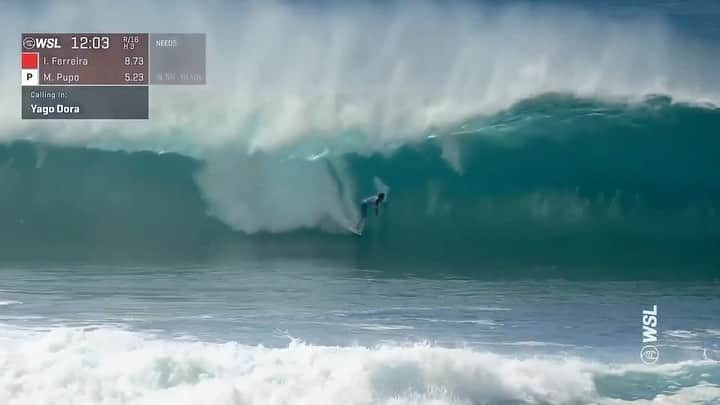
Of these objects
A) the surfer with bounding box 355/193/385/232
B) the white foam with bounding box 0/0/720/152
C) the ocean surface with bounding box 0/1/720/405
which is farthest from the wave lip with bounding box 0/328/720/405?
the white foam with bounding box 0/0/720/152

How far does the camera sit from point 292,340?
4.05 meters

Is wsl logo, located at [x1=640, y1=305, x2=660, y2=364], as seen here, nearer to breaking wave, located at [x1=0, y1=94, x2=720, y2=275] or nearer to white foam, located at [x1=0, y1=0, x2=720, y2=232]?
breaking wave, located at [x1=0, y1=94, x2=720, y2=275]

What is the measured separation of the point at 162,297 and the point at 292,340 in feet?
2.28

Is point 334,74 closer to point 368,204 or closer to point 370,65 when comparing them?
point 370,65

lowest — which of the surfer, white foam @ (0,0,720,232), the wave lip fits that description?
the wave lip

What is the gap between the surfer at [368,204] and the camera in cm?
437

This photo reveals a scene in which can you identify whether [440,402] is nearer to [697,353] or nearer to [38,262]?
[697,353]

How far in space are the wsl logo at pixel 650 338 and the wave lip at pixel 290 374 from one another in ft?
0.20

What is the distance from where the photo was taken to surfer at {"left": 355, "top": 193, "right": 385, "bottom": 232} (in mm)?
4371
